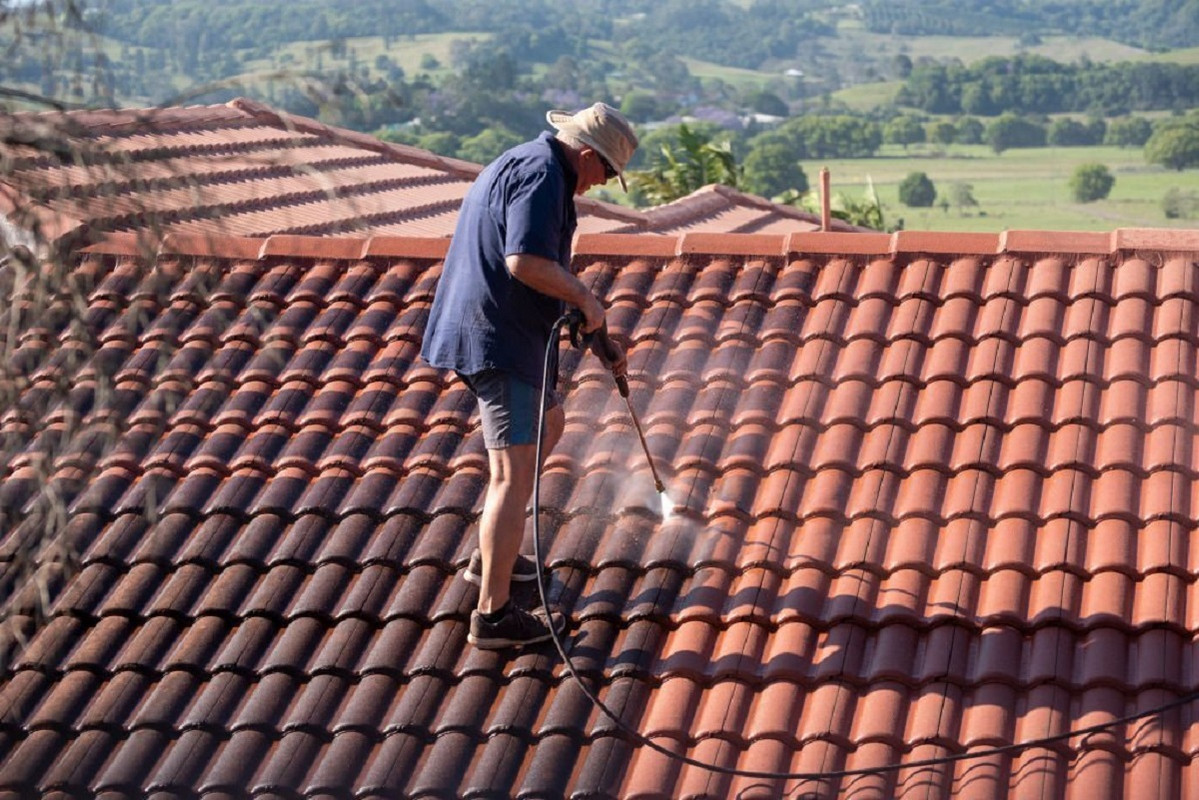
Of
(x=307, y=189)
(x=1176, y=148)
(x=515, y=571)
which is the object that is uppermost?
(x=515, y=571)

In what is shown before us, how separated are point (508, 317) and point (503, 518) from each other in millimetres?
598

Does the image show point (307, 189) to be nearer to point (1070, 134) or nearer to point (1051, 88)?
point (1070, 134)

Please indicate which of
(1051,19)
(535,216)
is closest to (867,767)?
(535,216)

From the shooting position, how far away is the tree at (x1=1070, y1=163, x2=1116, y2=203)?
7700 cm

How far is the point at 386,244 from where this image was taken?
6.65 metres

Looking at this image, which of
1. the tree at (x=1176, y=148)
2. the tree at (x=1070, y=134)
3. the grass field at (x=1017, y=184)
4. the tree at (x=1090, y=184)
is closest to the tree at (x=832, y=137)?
the grass field at (x=1017, y=184)

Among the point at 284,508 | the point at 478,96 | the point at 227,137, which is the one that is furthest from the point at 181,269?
the point at 478,96

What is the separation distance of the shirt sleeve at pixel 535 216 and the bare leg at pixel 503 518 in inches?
24.6

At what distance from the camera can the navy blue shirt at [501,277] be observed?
14.5 feet

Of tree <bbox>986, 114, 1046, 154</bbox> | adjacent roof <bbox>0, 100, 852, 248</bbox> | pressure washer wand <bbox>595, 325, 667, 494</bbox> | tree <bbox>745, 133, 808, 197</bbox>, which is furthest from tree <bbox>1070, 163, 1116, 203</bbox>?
pressure washer wand <bbox>595, 325, 667, 494</bbox>

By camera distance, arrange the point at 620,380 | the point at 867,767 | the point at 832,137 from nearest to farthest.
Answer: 1. the point at 867,767
2. the point at 620,380
3. the point at 832,137

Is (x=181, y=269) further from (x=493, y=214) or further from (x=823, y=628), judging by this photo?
(x=823, y=628)

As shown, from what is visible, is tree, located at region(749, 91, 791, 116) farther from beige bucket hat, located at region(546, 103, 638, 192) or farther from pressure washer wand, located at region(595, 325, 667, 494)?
beige bucket hat, located at region(546, 103, 638, 192)

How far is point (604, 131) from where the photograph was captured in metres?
A: 4.49
